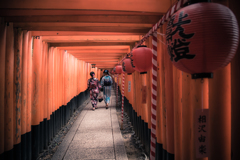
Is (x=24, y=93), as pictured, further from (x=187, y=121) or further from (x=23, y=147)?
(x=187, y=121)

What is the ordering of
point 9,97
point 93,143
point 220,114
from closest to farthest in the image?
point 220,114, point 9,97, point 93,143

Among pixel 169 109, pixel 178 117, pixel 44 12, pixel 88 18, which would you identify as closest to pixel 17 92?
pixel 44 12

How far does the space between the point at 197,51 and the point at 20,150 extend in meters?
4.16

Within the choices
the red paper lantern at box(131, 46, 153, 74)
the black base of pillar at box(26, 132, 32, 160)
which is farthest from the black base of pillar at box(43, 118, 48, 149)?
the red paper lantern at box(131, 46, 153, 74)

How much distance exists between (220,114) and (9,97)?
3814 mm

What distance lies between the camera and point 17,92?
319 centimetres

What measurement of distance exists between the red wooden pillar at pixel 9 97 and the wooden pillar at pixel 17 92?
0.68 feet

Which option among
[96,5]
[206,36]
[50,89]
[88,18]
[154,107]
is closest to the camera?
[206,36]

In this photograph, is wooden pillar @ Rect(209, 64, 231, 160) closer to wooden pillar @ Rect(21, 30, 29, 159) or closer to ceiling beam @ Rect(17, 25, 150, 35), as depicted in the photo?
ceiling beam @ Rect(17, 25, 150, 35)

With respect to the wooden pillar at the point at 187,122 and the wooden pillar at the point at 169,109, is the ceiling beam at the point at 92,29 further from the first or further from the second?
the wooden pillar at the point at 187,122

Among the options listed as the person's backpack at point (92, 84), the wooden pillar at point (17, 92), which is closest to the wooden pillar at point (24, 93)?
the wooden pillar at point (17, 92)

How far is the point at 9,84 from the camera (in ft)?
9.62

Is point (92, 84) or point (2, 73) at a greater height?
point (2, 73)

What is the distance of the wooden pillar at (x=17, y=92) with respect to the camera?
3.12m
